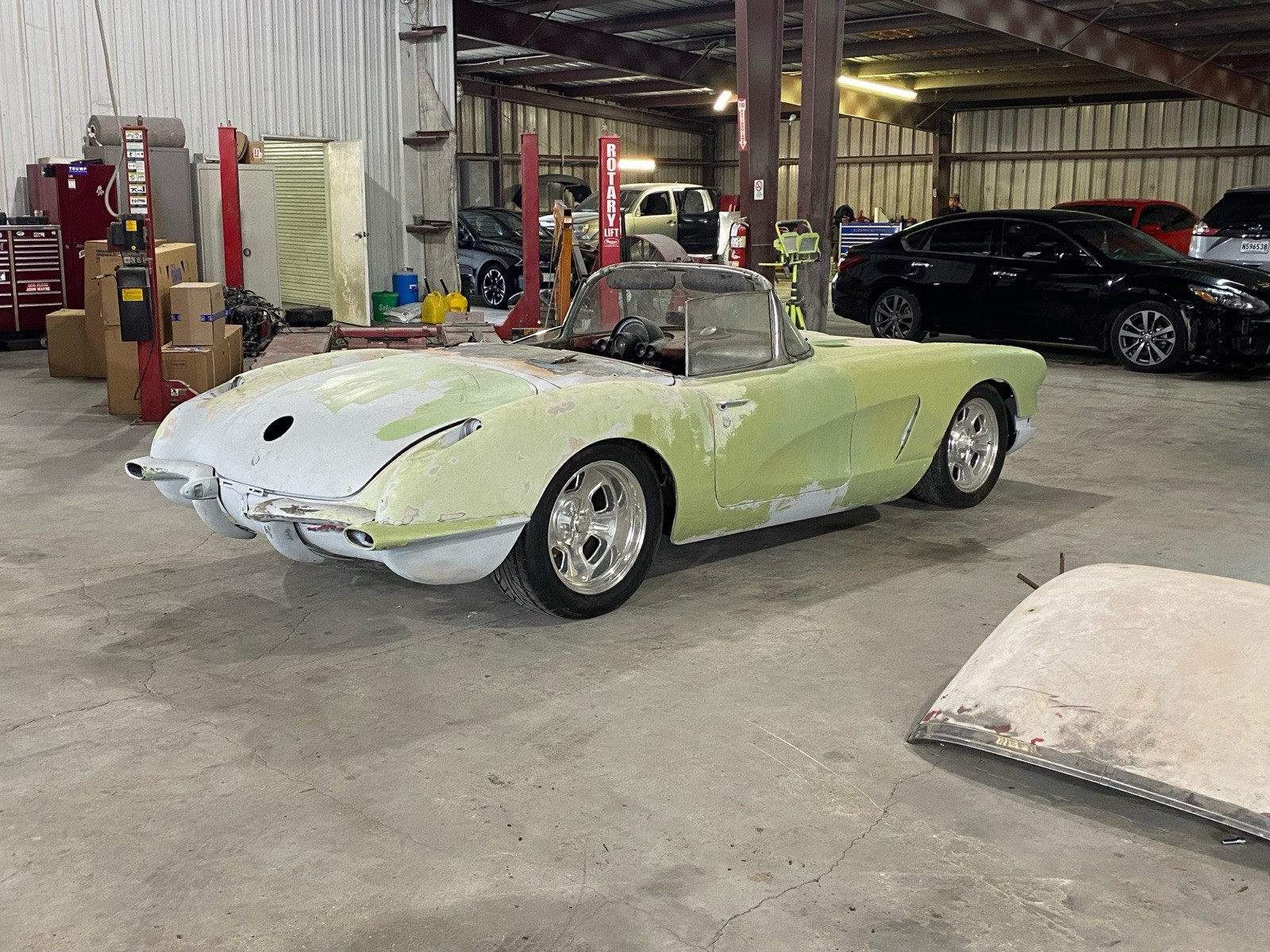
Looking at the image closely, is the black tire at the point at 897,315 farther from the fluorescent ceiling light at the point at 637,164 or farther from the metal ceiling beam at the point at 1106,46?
the fluorescent ceiling light at the point at 637,164

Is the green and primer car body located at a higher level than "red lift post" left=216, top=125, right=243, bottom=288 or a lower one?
lower

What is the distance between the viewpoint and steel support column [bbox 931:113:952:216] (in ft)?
87.3

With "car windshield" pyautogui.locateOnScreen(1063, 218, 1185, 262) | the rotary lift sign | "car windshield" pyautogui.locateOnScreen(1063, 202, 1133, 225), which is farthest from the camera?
"car windshield" pyautogui.locateOnScreen(1063, 202, 1133, 225)

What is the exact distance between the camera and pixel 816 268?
1208 cm

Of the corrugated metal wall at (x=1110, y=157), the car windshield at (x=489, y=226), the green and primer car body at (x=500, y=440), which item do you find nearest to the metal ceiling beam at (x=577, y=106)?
the corrugated metal wall at (x=1110, y=157)

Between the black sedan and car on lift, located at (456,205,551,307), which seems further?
car on lift, located at (456,205,551,307)

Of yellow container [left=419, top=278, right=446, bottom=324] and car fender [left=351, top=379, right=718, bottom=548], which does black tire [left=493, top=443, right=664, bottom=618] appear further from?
yellow container [left=419, top=278, right=446, bottom=324]

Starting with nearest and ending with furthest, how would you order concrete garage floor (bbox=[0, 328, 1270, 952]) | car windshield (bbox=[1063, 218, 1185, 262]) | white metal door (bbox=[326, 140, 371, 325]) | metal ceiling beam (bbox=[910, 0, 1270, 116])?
concrete garage floor (bbox=[0, 328, 1270, 952]), car windshield (bbox=[1063, 218, 1185, 262]), white metal door (bbox=[326, 140, 371, 325]), metal ceiling beam (bbox=[910, 0, 1270, 116])

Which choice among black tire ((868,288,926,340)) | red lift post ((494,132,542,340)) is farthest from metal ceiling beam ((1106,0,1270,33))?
red lift post ((494,132,542,340))

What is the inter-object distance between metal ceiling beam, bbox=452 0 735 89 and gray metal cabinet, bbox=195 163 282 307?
4263 millimetres

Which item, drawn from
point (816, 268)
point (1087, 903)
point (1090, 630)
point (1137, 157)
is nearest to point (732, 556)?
point (1090, 630)

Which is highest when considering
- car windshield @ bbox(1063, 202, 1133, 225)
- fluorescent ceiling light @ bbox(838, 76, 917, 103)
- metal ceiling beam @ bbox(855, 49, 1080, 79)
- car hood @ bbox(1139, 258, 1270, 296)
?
metal ceiling beam @ bbox(855, 49, 1080, 79)

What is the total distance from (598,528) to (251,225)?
984 centimetres

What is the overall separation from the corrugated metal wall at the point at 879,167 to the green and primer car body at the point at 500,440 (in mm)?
22940
